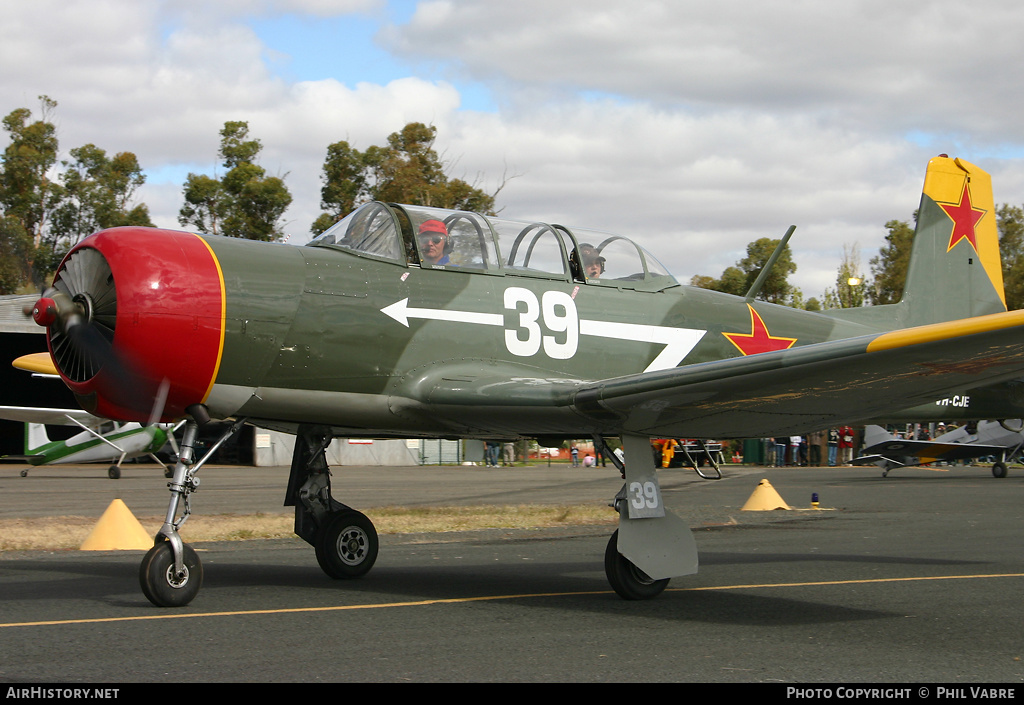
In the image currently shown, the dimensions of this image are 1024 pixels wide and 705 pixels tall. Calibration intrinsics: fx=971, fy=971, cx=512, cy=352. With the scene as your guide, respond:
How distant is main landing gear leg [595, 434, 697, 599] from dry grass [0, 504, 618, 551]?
6.38m

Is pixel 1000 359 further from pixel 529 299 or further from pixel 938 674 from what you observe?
pixel 529 299

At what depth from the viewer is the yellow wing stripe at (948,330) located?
16.5 ft

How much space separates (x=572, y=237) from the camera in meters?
8.57

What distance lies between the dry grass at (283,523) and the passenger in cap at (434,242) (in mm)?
6251

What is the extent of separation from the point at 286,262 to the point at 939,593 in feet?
18.8

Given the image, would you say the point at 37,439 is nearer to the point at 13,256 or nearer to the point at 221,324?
the point at 221,324

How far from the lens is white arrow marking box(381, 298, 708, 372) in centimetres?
754

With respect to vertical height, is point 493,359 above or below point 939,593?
above

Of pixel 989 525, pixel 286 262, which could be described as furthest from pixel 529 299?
pixel 989 525

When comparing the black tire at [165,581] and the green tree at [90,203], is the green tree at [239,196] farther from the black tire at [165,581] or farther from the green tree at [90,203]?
the black tire at [165,581]

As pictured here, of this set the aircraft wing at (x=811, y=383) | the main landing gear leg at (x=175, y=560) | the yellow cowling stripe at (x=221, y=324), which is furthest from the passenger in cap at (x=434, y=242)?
the main landing gear leg at (x=175, y=560)

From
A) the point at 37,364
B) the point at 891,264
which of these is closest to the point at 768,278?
the point at 891,264

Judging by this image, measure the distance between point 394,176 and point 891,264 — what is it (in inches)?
1390

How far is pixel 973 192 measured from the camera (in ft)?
35.7
